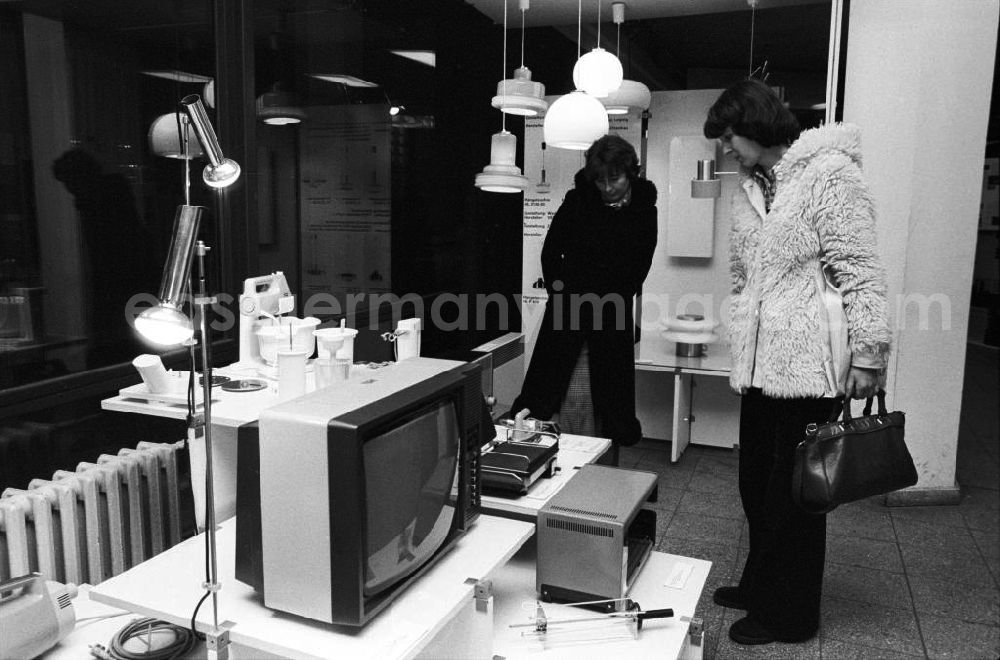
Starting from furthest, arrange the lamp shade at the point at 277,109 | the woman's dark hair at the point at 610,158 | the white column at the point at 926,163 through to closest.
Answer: the white column at the point at 926,163 → the lamp shade at the point at 277,109 → the woman's dark hair at the point at 610,158

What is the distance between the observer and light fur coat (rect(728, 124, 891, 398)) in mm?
2176

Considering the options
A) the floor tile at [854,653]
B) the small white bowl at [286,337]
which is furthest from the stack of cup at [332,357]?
the floor tile at [854,653]

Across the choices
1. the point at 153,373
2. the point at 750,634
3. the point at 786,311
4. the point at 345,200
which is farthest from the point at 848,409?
the point at 345,200

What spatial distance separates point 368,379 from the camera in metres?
1.57

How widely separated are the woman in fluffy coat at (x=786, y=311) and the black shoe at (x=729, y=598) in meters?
0.18

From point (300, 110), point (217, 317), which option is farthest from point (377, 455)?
point (300, 110)

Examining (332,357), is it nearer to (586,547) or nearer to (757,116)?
(586,547)

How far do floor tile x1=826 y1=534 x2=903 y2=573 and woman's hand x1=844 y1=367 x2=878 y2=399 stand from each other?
1354mm

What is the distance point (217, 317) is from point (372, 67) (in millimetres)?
1526

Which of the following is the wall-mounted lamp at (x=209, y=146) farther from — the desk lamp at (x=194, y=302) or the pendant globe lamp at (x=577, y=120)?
the pendant globe lamp at (x=577, y=120)

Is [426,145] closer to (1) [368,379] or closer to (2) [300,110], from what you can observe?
(2) [300,110]

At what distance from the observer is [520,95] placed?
322 cm

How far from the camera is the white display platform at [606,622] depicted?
1670 millimetres

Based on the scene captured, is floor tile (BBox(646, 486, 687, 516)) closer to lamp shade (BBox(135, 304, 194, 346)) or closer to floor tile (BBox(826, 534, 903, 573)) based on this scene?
floor tile (BBox(826, 534, 903, 573))
